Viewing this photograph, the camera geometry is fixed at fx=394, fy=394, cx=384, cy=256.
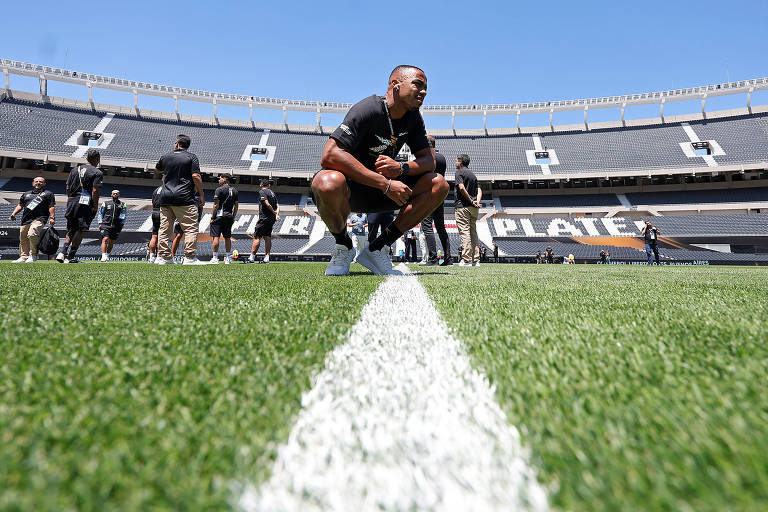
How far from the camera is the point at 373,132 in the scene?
2750mm

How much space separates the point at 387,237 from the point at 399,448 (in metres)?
2.85

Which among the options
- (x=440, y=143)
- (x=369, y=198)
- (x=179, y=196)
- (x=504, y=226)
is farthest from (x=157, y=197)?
(x=440, y=143)

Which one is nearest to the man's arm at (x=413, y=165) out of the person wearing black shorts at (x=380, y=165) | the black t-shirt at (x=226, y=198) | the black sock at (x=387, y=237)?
the person wearing black shorts at (x=380, y=165)

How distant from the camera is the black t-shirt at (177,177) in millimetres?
5363

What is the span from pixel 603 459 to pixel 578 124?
35.8m

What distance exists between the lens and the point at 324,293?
5.79 feet

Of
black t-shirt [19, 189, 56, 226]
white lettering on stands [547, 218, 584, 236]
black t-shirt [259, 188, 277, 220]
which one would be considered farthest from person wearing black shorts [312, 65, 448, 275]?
white lettering on stands [547, 218, 584, 236]

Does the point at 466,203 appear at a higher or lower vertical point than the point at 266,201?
higher

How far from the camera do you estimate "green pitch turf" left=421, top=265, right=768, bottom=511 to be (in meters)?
0.32

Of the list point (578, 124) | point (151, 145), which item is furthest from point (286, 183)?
point (578, 124)

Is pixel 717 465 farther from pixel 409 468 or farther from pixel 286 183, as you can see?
pixel 286 183

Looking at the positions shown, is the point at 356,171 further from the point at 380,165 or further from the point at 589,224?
the point at 589,224

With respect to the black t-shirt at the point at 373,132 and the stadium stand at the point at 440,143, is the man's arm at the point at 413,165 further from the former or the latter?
the stadium stand at the point at 440,143

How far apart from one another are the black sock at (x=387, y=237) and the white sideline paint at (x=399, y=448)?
2.48 metres
